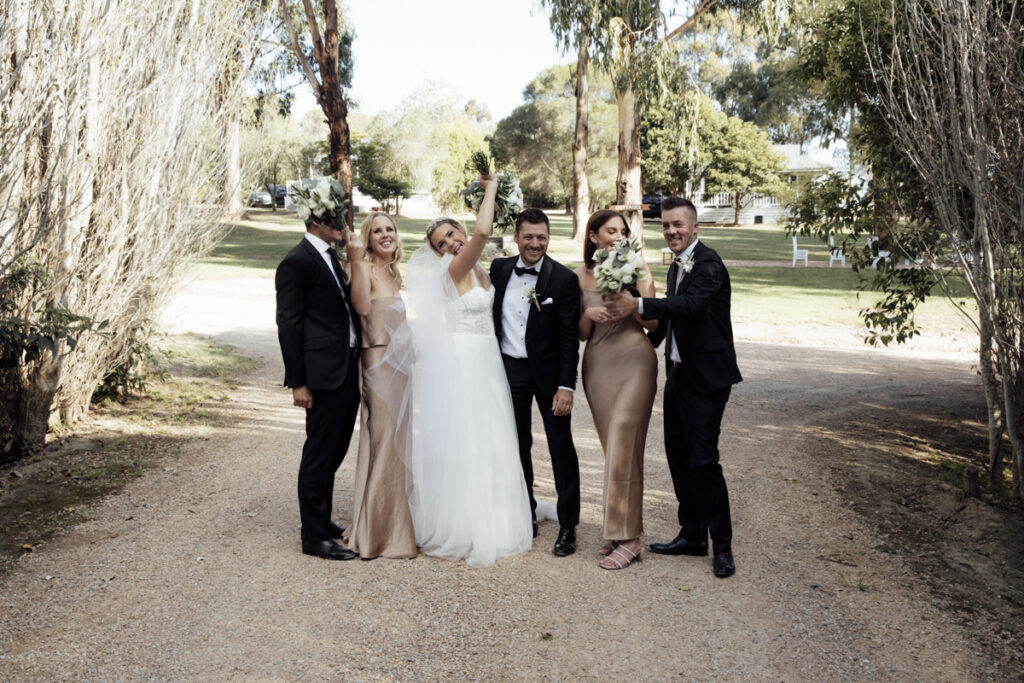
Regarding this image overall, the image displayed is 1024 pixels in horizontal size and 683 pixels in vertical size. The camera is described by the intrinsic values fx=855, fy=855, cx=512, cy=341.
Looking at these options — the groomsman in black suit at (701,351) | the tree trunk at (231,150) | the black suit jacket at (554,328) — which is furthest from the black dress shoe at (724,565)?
the tree trunk at (231,150)

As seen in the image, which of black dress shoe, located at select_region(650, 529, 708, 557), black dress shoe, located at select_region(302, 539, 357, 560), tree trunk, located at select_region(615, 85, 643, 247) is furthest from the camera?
tree trunk, located at select_region(615, 85, 643, 247)

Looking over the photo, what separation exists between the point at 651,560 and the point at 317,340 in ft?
8.39

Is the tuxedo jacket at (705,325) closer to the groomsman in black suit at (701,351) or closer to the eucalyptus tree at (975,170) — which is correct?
the groomsman in black suit at (701,351)

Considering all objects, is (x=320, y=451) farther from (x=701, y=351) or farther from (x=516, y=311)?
(x=701, y=351)

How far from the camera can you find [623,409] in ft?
17.5

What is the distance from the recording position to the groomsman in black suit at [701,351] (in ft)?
16.9

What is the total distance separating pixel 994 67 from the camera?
617cm

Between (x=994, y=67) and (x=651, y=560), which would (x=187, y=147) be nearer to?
(x=651, y=560)

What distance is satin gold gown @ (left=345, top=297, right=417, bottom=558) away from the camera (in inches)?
215

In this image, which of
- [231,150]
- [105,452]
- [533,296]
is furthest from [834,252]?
[105,452]

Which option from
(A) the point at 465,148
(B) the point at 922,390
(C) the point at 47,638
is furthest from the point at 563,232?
(C) the point at 47,638

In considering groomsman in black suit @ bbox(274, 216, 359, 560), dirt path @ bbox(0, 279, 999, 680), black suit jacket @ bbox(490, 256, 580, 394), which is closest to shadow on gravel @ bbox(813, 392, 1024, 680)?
dirt path @ bbox(0, 279, 999, 680)

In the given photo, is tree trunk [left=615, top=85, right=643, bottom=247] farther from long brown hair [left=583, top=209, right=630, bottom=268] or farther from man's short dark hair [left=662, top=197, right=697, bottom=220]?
man's short dark hair [left=662, top=197, right=697, bottom=220]

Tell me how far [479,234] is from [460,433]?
1270mm
